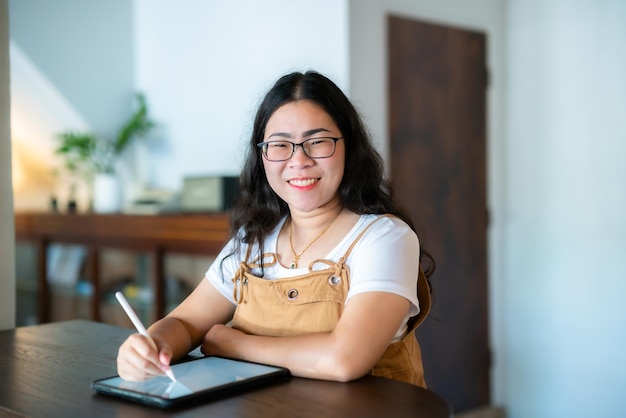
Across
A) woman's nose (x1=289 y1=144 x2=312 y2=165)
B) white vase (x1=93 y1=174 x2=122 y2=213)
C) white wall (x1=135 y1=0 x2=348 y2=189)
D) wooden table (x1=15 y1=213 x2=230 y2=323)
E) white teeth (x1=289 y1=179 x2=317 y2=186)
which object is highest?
white wall (x1=135 y1=0 x2=348 y2=189)

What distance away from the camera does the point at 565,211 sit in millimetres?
3324

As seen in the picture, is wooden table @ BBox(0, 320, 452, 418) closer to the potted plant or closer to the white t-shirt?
the white t-shirt

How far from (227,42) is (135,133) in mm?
Answer: 1062

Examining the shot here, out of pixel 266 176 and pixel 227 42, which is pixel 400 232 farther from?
pixel 227 42

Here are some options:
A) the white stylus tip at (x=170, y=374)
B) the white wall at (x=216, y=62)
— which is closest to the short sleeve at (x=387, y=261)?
the white stylus tip at (x=170, y=374)

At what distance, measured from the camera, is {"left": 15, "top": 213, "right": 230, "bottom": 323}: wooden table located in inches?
131

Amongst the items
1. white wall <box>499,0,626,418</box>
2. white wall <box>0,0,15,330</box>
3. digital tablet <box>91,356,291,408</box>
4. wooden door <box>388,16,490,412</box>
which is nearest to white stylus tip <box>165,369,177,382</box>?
digital tablet <box>91,356,291,408</box>

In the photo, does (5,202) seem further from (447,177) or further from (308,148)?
(447,177)

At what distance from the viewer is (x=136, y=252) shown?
383 cm

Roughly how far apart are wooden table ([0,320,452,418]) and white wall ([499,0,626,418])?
224cm

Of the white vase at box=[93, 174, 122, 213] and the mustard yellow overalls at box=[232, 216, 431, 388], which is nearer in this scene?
the mustard yellow overalls at box=[232, 216, 431, 388]

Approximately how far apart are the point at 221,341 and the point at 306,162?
43cm

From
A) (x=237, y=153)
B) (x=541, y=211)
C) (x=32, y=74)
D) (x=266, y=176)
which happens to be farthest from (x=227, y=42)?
(x=266, y=176)

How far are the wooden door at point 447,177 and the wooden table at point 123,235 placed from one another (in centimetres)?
92
